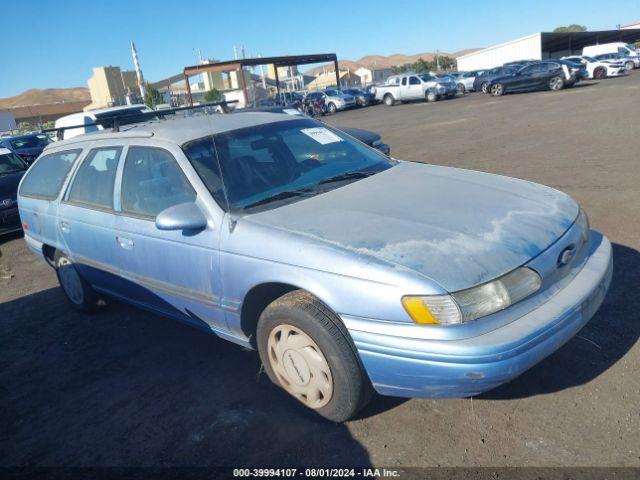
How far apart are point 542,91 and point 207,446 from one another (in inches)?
1077

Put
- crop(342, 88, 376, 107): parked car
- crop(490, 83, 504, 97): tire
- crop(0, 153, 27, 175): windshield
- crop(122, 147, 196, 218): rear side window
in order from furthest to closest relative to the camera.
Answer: crop(342, 88, 376, 107): parked car, crop(490, 83, 504, 97): tire, crop(0, 153, 27, 175): windshield, crop(122, 147, 196, 218): rear side window

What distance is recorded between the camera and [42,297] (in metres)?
5.56

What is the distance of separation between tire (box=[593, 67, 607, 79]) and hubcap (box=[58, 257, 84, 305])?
33489 mm

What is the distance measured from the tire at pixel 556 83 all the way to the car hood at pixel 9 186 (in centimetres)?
2396

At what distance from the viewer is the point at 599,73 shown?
30828mm

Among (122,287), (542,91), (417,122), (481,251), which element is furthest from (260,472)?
(542,91)

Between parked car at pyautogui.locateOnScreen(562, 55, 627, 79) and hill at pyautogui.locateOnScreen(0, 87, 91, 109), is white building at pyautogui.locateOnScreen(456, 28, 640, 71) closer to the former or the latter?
parked car at pyautogui.locateOnScreen(562, 55, 627, 79)

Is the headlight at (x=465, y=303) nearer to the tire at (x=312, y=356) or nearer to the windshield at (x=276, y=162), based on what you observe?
Answer: the tire at (x=312, y=356)

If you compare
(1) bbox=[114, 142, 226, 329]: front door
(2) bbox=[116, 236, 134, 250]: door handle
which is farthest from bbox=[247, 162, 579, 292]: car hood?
(2) bbox=[116, 236, 134, 250]: door handle

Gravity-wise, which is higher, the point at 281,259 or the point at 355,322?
the point at 281,259

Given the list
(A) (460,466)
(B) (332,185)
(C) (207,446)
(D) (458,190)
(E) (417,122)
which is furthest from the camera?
(E) (417,122)

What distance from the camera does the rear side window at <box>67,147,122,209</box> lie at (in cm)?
392

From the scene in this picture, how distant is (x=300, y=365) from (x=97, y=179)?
94.3 inches

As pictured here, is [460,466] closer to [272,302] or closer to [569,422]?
[569,422]
